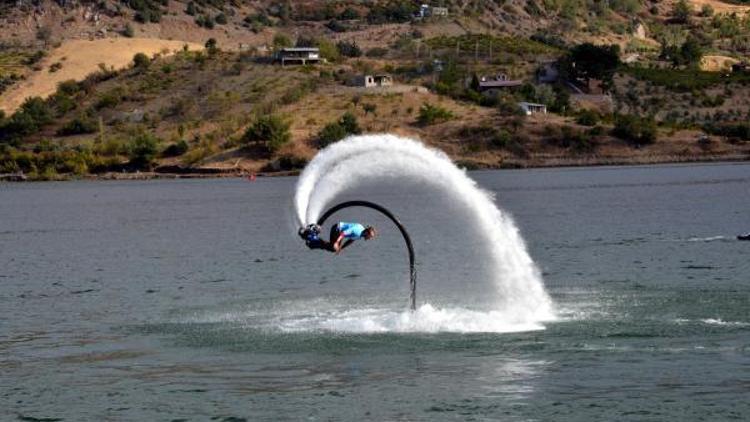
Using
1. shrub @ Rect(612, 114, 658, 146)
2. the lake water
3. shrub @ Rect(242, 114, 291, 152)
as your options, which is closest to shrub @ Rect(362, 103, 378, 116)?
shrub @ Rect(242, 114, 291, 152)

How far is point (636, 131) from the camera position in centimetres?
17725

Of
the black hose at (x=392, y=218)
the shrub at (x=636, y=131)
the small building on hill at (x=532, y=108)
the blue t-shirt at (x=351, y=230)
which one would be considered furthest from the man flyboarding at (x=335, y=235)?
the small building on hill at (x=532, y=108)

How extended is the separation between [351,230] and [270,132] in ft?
453

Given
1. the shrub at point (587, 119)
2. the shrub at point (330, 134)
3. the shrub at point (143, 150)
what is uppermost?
the shrub at point (587, 119)

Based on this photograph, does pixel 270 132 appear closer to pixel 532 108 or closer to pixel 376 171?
pixel 532 108

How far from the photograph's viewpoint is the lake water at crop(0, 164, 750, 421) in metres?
35.9

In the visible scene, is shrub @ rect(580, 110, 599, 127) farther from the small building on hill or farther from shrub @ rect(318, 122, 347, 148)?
shrub @ rect(318, 122, 347, 148)

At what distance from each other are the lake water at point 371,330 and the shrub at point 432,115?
8929 cm

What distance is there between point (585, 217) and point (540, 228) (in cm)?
992

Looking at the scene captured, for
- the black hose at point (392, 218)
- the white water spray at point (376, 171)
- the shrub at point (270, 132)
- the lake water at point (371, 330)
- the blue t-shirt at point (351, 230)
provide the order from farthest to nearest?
1. the shrub at point (270, 132)
2. the white water spray at point (376, 171)
3. the blue t-shirt at point (351, 230)
4. the black hose at point (392, 218)
5. the lake water at point (371, 330)

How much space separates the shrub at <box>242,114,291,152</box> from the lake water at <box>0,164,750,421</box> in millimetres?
83244

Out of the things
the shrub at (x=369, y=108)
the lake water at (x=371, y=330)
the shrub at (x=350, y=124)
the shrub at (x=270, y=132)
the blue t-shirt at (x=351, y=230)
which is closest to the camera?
the lake water at (x=371, y=330)

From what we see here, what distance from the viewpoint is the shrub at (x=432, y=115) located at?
182 metres

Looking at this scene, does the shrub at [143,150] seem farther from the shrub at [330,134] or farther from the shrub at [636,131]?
the shrub at [636,131]
